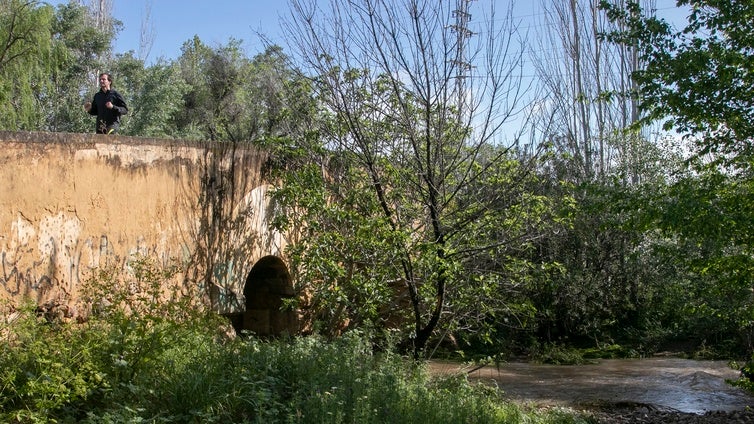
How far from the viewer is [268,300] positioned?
411 inches

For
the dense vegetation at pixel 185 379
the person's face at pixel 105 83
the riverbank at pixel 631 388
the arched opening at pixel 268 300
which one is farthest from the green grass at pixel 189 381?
the person's face at pixel 105 83

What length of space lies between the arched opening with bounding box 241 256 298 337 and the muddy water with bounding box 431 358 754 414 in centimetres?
213

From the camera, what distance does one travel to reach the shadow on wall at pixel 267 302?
10.2 m

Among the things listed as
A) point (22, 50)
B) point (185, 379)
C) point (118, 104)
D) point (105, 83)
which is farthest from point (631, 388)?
point (22, 50)

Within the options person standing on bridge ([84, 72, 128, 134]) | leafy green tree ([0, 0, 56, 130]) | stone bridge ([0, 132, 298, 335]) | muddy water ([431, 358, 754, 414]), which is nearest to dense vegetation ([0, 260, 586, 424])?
stone bridge ([0, 132, 298, 335])

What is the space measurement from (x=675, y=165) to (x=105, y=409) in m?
13.1

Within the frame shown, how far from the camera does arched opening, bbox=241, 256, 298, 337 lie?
33.6 ft

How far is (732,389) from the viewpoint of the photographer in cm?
1055

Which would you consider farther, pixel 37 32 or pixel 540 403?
pixel 37 32

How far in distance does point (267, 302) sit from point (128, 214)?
3.36 metres

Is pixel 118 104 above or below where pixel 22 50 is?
below

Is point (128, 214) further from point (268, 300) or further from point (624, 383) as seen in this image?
point (624, 383)

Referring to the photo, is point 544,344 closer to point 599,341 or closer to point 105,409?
point 599,341

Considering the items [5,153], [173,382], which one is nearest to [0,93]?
[5,153]
